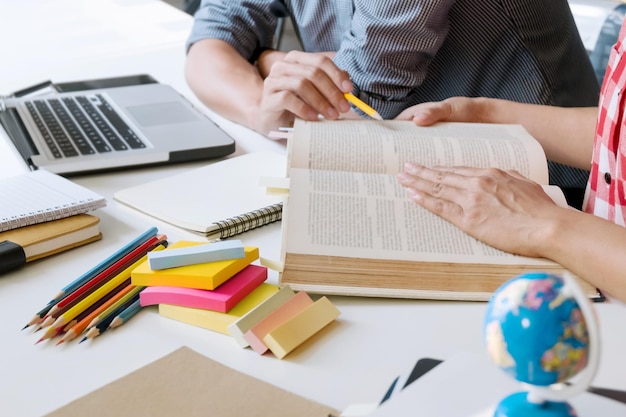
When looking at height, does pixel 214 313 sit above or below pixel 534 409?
below

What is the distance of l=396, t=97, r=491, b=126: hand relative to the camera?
103cm

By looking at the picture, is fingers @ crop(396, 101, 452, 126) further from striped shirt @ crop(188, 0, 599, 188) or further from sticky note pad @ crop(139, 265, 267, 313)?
sticky note pad @ crop(139, 265, 267, 313)

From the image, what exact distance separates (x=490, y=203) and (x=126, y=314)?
38 cm

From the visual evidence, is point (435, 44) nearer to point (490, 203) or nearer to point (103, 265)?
point (490, 203)

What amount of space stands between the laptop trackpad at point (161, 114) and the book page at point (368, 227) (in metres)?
0.34

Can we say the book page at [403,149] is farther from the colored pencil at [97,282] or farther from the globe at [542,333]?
the globe at [542,333]

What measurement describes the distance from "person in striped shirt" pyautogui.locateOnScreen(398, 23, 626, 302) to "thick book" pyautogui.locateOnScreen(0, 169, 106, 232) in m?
0.35

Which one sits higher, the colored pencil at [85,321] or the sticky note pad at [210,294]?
the sticky note pad at [210,294]

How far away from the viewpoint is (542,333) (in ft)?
1.23

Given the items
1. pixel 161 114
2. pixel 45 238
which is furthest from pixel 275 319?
pixel 161 114

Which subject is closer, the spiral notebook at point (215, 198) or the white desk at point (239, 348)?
the white desk at point (239, 348)

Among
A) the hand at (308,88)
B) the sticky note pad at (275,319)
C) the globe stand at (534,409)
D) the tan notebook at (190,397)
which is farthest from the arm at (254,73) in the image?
the globe stand at (534,409)

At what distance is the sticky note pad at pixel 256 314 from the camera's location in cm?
63

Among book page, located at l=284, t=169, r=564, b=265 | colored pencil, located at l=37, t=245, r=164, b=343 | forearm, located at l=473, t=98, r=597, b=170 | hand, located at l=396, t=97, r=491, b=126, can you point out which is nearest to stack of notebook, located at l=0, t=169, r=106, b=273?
colored pencil, located at l=37, t=245, r=164, b=343
